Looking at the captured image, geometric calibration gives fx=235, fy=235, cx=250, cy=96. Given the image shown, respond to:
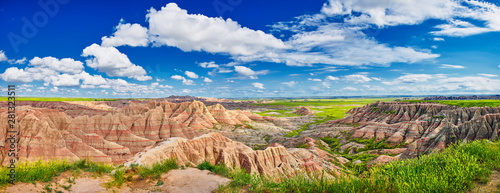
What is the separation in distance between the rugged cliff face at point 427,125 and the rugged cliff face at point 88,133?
162 feet

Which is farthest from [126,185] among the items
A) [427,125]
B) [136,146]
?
[427,125]

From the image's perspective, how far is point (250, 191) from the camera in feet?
29.9

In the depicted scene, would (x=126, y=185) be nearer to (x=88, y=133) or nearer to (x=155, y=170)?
(x=155, y=170)

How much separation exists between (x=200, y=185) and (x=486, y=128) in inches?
2058

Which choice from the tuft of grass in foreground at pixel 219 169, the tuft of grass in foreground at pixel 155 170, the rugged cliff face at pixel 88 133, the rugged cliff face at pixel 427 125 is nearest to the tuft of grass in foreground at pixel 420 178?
the tuft of grass in foreground at pixel 219 169

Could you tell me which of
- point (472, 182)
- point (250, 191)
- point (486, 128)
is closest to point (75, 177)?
point (250, 191)

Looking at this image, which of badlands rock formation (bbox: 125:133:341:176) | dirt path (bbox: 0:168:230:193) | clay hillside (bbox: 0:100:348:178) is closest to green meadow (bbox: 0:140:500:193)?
dirt path (bbox: 0:168:230:193)

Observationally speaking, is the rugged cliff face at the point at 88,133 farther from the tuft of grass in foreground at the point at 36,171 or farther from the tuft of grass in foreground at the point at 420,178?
the tuft of grass in foreground at the point at 420,178

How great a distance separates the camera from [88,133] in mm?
48500

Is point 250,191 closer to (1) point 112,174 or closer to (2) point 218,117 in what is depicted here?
(1) point 112,174

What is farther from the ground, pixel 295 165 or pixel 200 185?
pixel 200 185

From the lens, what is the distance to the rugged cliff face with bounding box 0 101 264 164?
110 ft

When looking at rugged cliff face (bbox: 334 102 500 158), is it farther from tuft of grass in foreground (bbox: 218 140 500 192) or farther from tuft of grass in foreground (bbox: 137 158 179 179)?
tuft of grass in foreground (bbox: 137 158 179 179)

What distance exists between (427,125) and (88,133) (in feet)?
287
